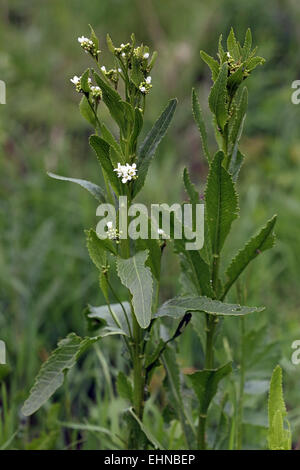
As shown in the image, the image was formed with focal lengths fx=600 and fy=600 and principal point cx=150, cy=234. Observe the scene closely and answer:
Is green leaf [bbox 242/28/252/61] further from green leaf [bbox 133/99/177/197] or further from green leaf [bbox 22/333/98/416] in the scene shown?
green leaf [bbox 22/333/98/416]

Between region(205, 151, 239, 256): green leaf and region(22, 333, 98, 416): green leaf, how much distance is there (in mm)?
279

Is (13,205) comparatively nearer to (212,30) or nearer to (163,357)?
(163,357)

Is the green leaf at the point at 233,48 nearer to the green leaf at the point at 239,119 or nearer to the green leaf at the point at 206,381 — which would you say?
the green leaf at the point at 239,119

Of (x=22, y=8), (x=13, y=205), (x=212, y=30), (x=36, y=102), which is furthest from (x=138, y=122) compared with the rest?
(x=22, y=8)

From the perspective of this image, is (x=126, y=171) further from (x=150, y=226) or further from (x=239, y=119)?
(x=239, y=119)

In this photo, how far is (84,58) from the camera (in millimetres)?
3795

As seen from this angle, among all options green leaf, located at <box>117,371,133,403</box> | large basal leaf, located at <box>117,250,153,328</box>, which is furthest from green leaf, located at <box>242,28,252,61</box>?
green leaf, located at <box>117,371,133,403</box>

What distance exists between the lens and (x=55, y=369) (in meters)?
0.99

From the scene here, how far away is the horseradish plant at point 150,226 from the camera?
0.97 meters

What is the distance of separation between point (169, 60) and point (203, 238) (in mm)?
2576

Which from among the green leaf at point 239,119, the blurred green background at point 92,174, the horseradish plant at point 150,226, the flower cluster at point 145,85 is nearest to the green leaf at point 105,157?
the horseradish plant at point 150,226

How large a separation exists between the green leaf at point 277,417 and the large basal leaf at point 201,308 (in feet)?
0.52

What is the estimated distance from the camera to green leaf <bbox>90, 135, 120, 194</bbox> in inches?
39.0

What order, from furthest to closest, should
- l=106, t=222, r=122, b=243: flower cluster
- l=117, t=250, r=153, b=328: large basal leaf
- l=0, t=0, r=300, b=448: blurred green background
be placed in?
l=0, t=0, r=300, b=448: blurred green background → l=106, t=222, r=122, b=243: flower cluster → l=117, t=250, r=153, b=328: large basal leaf
